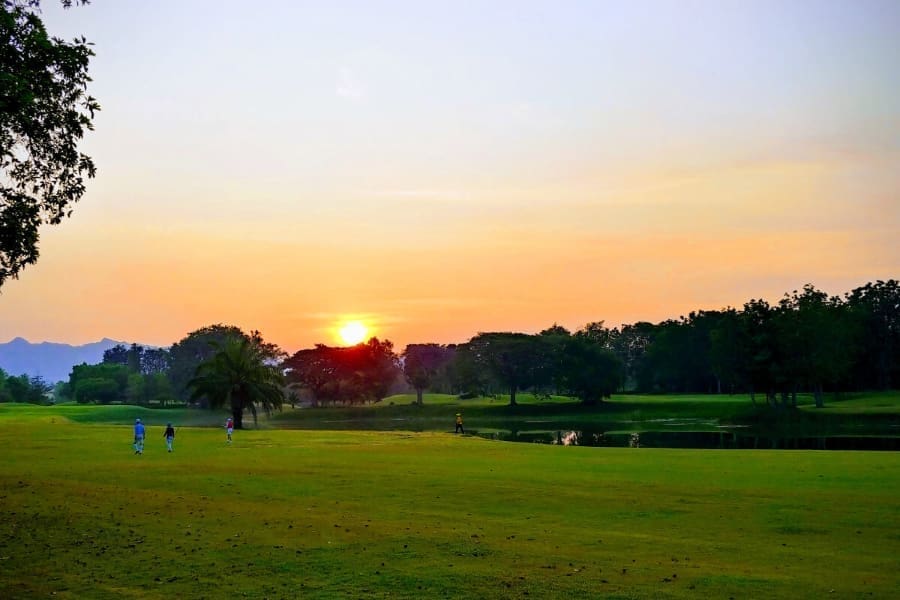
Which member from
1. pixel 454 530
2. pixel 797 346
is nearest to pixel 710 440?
pixel 797 346

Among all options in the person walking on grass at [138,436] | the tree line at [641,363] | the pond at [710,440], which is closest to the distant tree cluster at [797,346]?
the tree line at [641,363]

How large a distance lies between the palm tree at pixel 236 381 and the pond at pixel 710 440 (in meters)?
26.0

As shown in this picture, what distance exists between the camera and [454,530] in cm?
1955

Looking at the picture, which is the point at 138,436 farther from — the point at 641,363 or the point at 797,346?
the point at 641,363

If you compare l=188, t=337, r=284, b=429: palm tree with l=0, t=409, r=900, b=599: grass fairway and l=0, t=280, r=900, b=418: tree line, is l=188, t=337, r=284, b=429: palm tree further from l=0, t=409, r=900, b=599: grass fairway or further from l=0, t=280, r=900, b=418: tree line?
l=0, t=409, r=900, b=599: grass fairway

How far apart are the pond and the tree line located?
2868 centimetres

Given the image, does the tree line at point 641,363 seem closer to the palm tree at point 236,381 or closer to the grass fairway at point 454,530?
the palm tree at point 236,381

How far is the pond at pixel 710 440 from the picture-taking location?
60.3m

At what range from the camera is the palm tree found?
81.6 metres

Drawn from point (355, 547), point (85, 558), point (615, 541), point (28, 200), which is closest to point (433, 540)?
point (355, 547)

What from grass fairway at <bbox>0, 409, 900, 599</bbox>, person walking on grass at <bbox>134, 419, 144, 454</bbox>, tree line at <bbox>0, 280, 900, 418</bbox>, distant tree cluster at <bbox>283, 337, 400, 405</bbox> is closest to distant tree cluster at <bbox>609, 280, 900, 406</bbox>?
tree line at <bbox>0, 280, 900, 418</bbox>

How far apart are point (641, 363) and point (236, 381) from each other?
12760 centimetres

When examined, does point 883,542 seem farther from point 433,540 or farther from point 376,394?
point 376,394

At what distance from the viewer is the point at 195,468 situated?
36.1 metres
